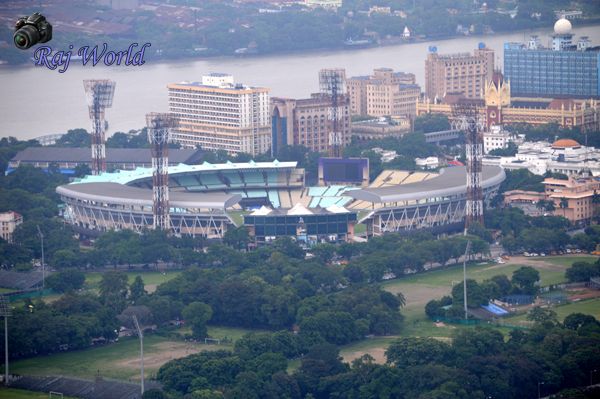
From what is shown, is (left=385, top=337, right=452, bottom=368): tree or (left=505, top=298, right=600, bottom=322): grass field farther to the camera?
(left=505, top=298, right=600, bottom=322): grass field

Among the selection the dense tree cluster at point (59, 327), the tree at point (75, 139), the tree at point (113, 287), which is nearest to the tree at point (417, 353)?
the dense tree cluster at point (59, 327)

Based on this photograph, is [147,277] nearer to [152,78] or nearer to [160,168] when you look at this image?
[160,168]

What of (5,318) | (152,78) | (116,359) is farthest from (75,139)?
(5,318)

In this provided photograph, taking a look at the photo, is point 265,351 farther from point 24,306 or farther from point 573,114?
point 573,114

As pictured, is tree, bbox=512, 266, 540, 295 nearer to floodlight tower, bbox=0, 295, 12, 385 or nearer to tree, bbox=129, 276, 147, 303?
tree, bbox=129, 276, 147, 303

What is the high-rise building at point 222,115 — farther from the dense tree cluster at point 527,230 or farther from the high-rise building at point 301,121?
the dense tree cluster at point 527,230

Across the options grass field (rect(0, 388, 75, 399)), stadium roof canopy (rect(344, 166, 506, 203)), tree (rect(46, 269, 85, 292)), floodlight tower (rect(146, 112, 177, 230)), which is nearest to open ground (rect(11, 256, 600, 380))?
tree (rect(46, 269, 85, 292))

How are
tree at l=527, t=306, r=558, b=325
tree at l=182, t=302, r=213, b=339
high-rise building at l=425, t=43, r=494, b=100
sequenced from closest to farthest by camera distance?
tree at l=527, t=306, r=558, b=325 < tree at l=182, t=302, r=213, b=339 < high-rise building at l=425, t=43, r=494, b=100
